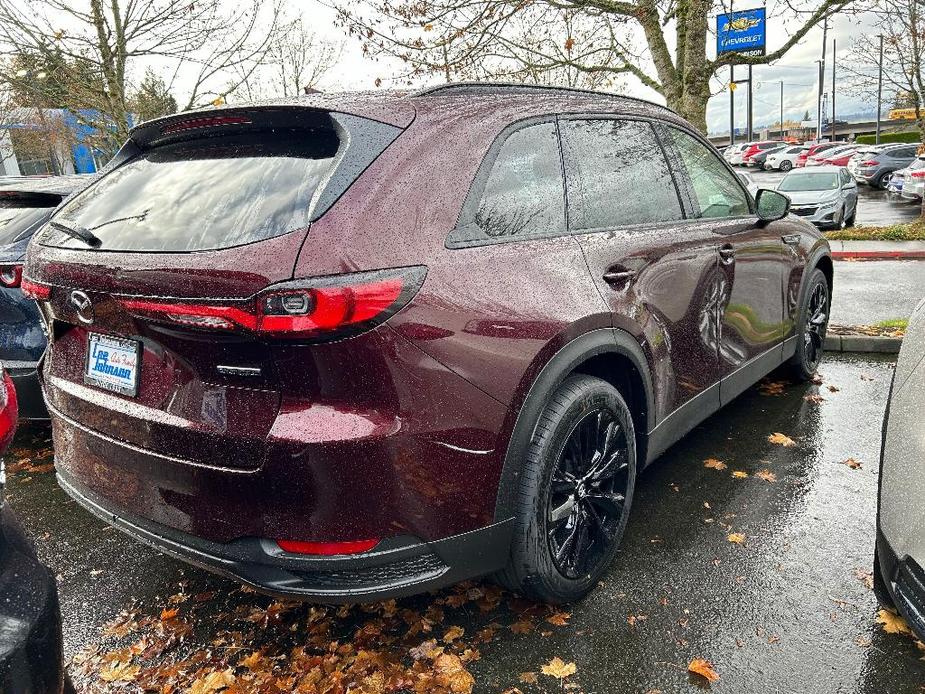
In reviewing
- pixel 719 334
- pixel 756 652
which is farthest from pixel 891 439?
pixel 719 334

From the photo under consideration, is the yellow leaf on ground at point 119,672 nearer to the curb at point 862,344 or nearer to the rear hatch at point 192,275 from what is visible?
the rear hatch at point 192,275

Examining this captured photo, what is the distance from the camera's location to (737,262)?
368 cm

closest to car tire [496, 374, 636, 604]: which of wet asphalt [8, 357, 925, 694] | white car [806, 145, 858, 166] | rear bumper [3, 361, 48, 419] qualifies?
wet asphalt [8, 357, 925, 694]

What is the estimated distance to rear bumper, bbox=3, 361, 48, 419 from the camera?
13.0 ft

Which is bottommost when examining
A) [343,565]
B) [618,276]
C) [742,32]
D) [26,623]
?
[343,565]

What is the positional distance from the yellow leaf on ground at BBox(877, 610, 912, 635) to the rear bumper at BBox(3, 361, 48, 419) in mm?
4138

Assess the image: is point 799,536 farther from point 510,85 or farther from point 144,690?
point 144,690

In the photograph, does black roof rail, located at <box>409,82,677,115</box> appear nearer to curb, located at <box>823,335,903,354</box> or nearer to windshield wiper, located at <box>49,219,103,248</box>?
windshield wiper, located at <box>49,219,103,248</box>

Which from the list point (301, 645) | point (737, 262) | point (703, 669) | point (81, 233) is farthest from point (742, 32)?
point (301, 645)

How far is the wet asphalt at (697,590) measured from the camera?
2.33 meters

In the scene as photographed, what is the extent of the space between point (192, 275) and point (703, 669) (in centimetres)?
199

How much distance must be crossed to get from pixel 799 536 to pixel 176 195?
9.25ft

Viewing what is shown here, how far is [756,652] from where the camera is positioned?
2383 millimetres

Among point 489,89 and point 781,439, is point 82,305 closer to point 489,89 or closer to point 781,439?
point 489,89
